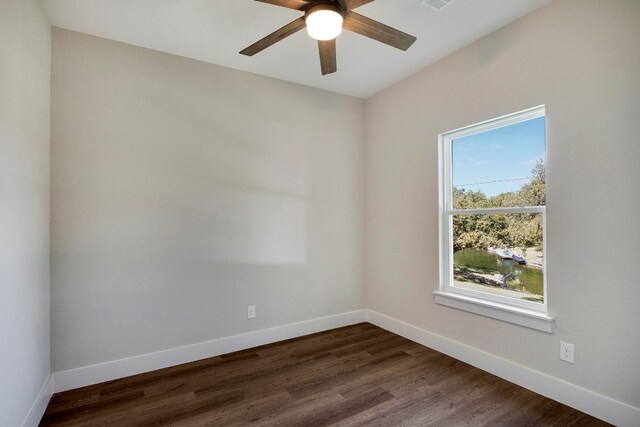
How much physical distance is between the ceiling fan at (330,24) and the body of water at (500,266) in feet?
5.94

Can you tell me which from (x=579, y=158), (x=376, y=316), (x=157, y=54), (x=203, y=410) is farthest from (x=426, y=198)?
(x=157, y=54)

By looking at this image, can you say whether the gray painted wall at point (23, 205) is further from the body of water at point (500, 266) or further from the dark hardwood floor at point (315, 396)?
the body of water at point (500, 266)

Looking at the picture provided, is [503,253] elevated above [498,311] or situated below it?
above

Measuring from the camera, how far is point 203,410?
2.07m

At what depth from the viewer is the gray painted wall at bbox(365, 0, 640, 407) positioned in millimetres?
1842

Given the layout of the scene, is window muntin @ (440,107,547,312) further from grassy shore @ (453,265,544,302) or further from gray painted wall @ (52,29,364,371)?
gray painted wall @ (52,29,364,371)

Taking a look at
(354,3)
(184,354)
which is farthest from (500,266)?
(184,354)

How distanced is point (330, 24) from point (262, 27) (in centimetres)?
89

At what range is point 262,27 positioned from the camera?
94.5 inches

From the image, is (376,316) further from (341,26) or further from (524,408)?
(341,26)

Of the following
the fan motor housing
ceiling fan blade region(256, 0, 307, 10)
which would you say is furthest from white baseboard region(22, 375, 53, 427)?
the fan motor housing

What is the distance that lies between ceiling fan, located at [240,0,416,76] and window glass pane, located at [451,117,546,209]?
3.91 feet

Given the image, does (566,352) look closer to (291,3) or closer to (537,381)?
(537,381)

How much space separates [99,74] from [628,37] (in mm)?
3582
